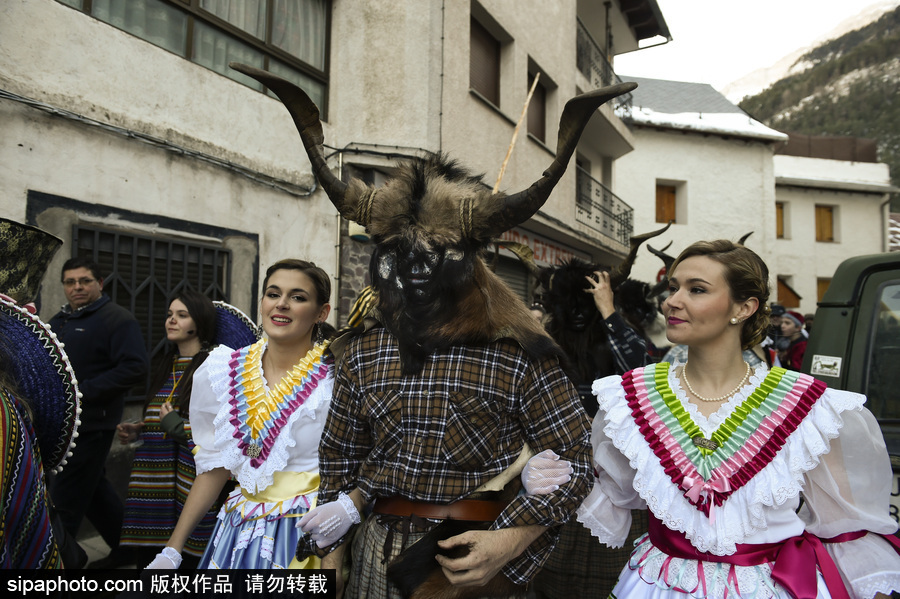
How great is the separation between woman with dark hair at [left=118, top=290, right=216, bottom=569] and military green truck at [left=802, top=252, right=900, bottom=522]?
3581mm

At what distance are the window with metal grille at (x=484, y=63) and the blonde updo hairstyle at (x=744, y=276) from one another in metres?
8.45

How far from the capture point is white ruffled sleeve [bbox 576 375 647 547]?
208 cm

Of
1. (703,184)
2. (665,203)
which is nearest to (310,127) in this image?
(665,203)

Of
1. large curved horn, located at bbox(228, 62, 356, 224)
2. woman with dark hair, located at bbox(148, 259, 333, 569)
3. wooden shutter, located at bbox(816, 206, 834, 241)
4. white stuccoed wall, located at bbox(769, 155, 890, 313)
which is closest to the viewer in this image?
large curved horn, located at bbox(228, 62, 356, 224)

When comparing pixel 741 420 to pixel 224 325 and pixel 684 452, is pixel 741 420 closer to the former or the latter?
pixel 684 452

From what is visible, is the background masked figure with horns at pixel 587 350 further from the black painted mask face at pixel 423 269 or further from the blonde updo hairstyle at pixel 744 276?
the black painted mask face at pixel 423 269

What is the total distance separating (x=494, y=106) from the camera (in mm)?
9875

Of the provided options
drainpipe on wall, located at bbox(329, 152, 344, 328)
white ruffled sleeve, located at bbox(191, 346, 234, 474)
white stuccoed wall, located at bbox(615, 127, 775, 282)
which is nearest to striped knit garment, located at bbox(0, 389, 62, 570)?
white ruffled sleeve, located at bbox(191, 346, 234, 474)

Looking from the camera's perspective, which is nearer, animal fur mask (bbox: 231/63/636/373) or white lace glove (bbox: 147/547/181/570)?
animal fur mask (bbox: 231/63/636/373)

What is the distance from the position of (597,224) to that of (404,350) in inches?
551

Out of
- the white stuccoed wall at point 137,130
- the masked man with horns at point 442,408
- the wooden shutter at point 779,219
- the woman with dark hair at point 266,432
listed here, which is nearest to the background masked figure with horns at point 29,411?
the woman with dark hair at point 266,432

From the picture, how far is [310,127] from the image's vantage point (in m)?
2.06

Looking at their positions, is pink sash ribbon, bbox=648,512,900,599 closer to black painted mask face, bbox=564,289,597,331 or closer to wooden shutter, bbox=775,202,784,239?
black painted mask face, bbox=564,289,597,331

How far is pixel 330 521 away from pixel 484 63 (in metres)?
9.72
